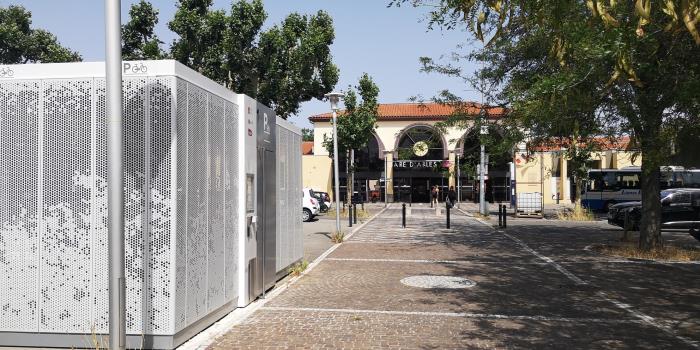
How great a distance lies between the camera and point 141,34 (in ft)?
88.8

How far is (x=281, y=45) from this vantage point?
26016 millimetres

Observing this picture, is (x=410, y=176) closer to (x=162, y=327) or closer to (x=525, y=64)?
(x=525, y=64)

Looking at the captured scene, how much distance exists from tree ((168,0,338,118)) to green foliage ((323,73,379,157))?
2.81 metres

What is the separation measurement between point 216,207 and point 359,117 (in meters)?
23.7

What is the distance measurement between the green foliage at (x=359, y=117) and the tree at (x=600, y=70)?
44.9ft

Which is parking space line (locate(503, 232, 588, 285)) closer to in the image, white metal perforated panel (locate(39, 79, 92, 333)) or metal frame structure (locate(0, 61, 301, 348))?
metal frame structure (locate(0, 61, 301, 348))

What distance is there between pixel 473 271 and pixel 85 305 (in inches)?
287

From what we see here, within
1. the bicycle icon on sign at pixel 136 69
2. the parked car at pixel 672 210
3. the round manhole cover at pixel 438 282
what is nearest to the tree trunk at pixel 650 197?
the round manhole cover at pixel 438 282

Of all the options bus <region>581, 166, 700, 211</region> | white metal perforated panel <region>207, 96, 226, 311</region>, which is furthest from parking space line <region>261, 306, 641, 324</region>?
bus <region>581, 166, 700, 211</region>

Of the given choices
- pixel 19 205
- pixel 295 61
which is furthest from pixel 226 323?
pixel 295 61

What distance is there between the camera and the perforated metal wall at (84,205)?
515cm

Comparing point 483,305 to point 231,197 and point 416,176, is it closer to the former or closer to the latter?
point 231,197

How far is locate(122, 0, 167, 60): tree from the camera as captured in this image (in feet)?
86.0

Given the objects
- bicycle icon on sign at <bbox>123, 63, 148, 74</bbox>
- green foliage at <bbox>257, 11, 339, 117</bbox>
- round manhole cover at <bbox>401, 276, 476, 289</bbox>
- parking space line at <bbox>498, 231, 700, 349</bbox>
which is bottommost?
parking space line at <bbox>498, 231, 700, 349</bbox>
